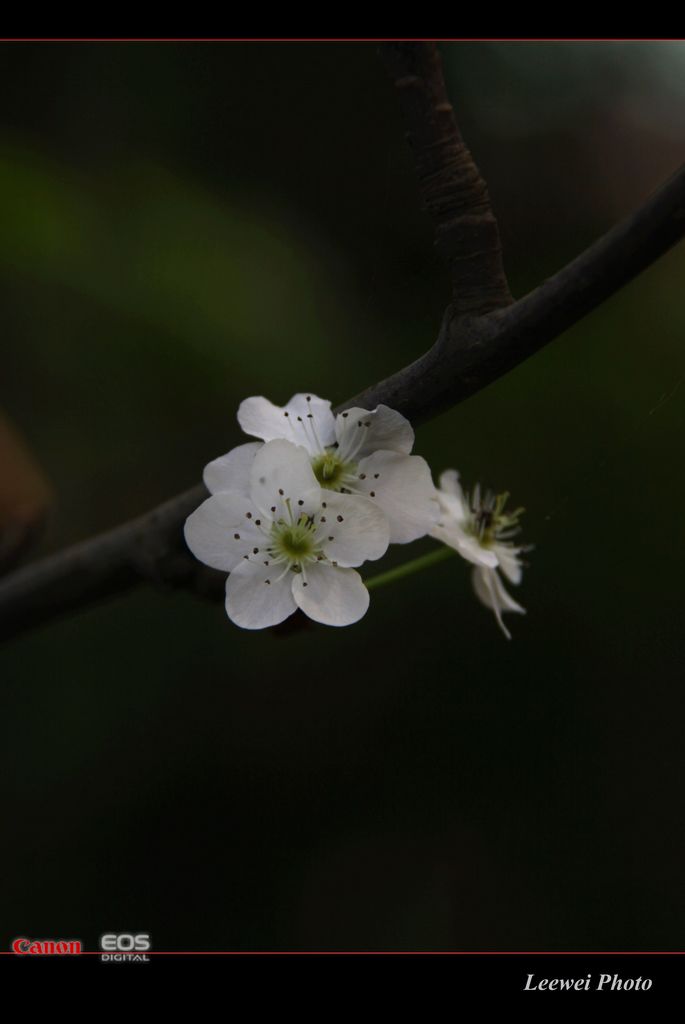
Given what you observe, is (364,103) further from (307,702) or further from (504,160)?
(307,702)

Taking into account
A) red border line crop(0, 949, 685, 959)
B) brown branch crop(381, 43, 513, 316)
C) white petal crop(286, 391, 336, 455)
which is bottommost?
red border line crop(0, 949, 685, 959)

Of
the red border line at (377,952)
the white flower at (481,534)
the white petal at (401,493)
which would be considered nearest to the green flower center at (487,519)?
the white flower at (481,534)

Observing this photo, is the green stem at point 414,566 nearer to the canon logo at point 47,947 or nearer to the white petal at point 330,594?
the white petal at point 330,594

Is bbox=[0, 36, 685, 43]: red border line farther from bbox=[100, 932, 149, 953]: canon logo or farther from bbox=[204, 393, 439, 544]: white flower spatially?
bbox=[100, 932, 149, 953]: canon logo

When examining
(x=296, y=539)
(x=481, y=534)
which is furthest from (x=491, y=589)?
(x=296, y=539)

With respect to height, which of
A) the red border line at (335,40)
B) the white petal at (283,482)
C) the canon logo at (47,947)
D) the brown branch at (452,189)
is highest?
the red border line at (335,40)

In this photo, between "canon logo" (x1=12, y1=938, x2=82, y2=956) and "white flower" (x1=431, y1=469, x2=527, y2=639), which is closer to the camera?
"white flower" (x1=431, y1=469, x2=527, y2=639)

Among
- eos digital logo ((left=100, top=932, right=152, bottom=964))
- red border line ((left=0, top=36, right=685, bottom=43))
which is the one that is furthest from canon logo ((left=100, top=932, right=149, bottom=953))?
red border line ((left=0, top=36, right=685, bottom=43))
